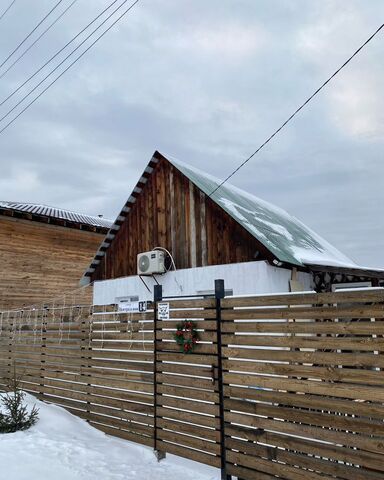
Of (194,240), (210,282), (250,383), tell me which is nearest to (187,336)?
(250,383)

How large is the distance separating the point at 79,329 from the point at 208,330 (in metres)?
3.00

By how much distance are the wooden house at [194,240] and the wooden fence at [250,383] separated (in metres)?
3.61

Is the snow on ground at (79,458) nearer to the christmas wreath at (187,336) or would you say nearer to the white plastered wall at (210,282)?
the christmas wreath at (187,336)

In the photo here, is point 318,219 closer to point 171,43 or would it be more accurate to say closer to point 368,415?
point 171,43

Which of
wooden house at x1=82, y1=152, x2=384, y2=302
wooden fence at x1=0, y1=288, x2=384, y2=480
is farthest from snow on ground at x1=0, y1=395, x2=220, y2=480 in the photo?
wooden house at x1=82, y1=152, x2=384, y2=302

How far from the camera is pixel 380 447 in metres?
3.49

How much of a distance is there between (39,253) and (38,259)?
0.82 feet

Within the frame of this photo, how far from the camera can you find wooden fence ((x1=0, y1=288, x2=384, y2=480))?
145 inches

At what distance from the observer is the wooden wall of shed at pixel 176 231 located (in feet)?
30.9

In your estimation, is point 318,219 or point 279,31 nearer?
point 279,31

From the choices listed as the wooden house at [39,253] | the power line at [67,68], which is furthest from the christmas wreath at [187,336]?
the wooden house at [39,253]

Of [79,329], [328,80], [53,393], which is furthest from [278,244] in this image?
[53,393]

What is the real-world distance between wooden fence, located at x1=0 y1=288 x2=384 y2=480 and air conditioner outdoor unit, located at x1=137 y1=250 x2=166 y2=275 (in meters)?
3.41

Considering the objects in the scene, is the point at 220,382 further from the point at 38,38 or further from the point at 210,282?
the point at 38,38
